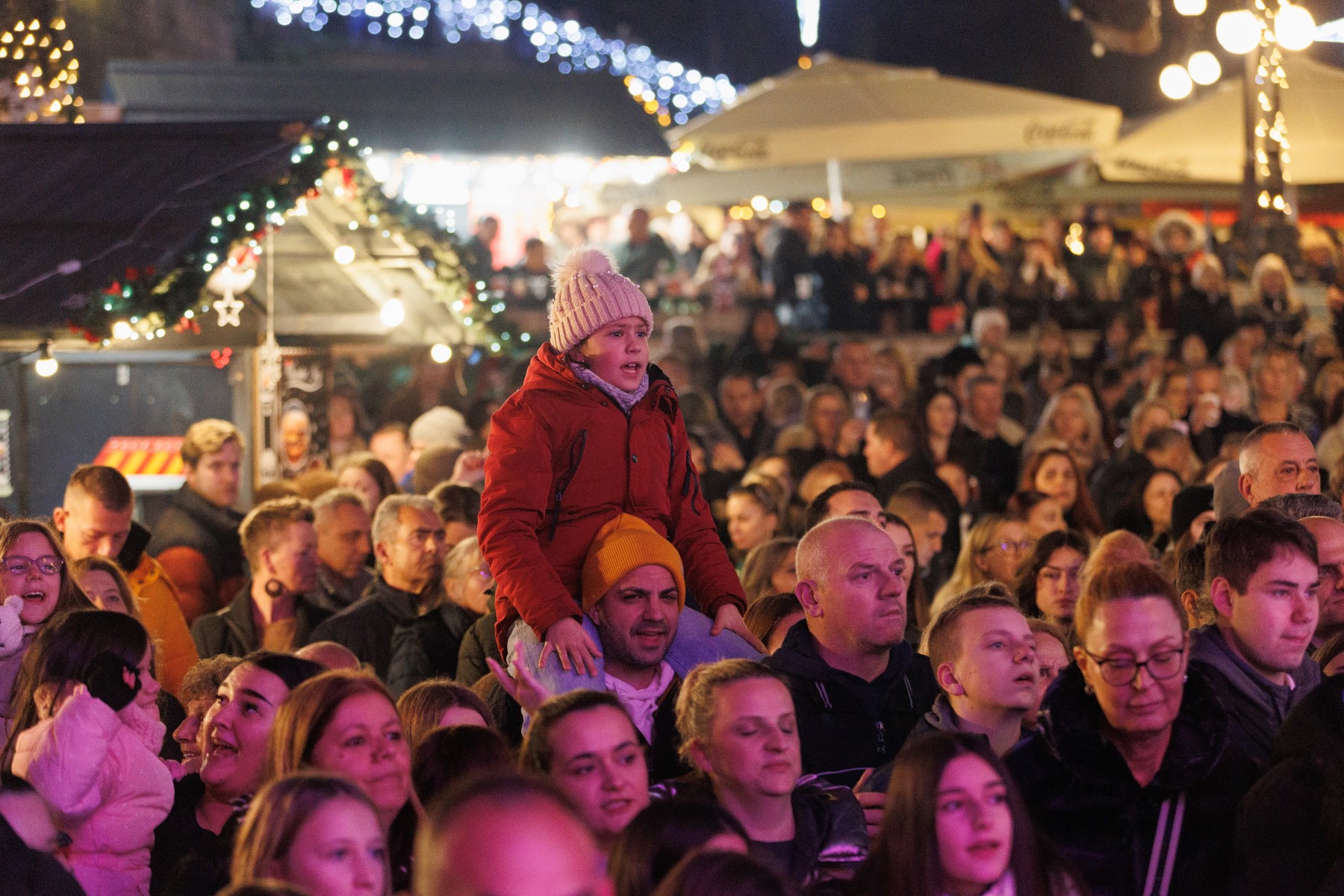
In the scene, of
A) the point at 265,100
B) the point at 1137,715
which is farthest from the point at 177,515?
the point at 265,100

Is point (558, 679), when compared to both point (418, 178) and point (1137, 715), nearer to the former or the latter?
point (1137, 715)

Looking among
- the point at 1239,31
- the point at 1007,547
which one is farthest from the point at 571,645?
the point at 1239,31

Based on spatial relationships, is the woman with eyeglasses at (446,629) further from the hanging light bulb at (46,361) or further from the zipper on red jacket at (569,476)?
the hanging light bulb at (46,361)

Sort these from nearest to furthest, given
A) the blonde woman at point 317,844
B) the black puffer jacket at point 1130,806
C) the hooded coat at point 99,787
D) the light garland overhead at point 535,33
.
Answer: the blonde woman at point 317,844 → the black puffer jacket at point 1130,806 → the hooded coat at point 99,787 → the light garland overhead at point 535,33

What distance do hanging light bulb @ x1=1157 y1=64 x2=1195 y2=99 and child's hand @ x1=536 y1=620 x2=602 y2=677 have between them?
8.45 meters

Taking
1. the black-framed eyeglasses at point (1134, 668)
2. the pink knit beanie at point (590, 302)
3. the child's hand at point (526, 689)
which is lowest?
the child's hand at point (526, 689)

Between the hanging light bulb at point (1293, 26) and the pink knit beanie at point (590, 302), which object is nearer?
the pink knit beanie at point (590, 302)

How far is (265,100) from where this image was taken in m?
17.9

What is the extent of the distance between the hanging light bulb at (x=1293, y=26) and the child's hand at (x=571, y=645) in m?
7.53

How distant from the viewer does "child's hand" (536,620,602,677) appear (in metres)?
5.04

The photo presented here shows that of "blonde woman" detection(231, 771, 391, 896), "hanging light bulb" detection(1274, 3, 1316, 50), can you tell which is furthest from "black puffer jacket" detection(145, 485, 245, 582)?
"hanging light bulb" detection(1274, 3, 1316, 50)

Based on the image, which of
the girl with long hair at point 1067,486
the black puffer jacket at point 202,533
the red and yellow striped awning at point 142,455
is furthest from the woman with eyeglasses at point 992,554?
the red and yellow striped awning at point 142,455

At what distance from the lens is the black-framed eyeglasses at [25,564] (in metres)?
6.24

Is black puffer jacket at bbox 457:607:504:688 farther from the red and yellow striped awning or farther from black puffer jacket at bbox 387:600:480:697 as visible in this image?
the red and yellow striped awning
